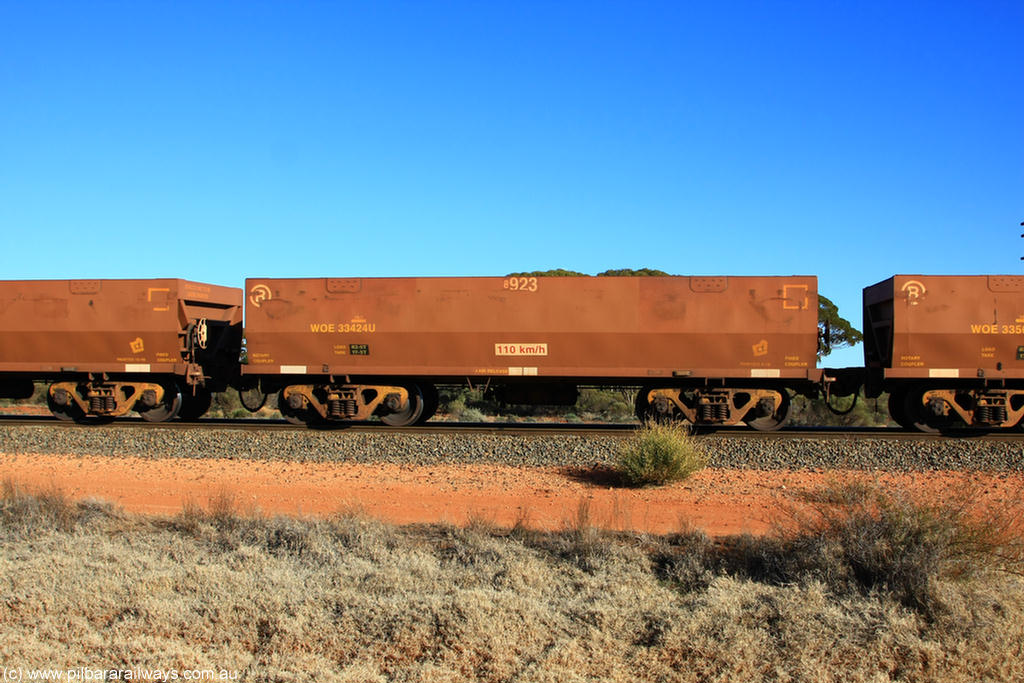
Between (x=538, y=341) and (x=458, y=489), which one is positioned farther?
(x=538, y=341)

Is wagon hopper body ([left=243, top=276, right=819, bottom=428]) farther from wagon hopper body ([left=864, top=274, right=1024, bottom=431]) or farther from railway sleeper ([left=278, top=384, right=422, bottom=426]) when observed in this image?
wagon hopper body ([left=864, top=274, right=1024, bottom=431])

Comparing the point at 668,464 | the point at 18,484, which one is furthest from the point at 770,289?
the point at 18,484

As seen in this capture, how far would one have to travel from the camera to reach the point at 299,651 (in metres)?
4.80

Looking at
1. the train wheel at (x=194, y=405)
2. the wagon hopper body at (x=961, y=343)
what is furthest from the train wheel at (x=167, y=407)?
the wagon hopper body at (x=961, y=343)

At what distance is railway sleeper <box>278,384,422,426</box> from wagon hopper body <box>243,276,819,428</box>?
3 cm

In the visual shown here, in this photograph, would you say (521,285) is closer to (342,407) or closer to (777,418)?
(342,407)

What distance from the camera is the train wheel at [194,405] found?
56.9ft

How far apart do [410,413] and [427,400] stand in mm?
544

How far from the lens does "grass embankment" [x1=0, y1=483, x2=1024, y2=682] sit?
4.63 metres

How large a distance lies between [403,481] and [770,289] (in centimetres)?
815

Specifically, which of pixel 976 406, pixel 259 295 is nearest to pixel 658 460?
pixel 976 406

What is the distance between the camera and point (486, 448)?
13070mm

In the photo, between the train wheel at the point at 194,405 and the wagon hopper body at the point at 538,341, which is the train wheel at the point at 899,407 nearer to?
the wagon hopper body at the point at 538,341

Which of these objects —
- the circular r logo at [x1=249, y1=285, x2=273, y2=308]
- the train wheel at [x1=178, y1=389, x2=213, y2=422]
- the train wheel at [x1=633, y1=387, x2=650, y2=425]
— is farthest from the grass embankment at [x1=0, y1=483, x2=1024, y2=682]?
the train wheel at [x1=178, y1=389, x2=213, y2=422]
